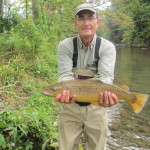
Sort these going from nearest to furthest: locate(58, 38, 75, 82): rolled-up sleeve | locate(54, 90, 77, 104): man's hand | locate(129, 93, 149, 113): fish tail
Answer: locate(54, 90, 77, 104): man's hand, locate(129, 93, 149, 113): fish tail, locate(58, 38, 75, 82): rolled-up sleeve

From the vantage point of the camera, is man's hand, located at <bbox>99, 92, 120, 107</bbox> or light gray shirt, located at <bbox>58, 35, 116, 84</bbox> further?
light gray shirt, located at <bbox>58, 35, 116, 84</bbox>

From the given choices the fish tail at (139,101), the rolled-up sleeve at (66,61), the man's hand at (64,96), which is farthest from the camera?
the rolled-up sleeve at (66,61)

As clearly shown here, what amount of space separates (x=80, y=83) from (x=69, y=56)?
452mm

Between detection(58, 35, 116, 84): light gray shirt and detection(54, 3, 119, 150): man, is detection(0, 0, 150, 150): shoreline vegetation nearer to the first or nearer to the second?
detection(54, 3, 119, 150): man

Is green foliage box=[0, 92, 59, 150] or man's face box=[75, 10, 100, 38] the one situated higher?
man's face box=[75, 10, 100, 38]

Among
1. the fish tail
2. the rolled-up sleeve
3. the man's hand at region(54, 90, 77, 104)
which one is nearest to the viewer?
the man's hand at region(54, 90, 77, 104)

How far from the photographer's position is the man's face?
252 centimetres

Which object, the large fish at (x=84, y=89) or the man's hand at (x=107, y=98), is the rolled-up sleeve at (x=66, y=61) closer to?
the large fish at (x=84, y=89)

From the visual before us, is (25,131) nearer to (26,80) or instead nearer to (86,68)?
(86,68)

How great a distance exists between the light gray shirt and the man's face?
116 millimetres

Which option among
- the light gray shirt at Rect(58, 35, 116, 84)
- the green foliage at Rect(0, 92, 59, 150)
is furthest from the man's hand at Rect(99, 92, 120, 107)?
the green foliage at Rect(0, 92, 59, 150)

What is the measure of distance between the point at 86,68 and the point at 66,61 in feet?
0.92

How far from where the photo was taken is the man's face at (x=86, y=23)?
2.52 meters

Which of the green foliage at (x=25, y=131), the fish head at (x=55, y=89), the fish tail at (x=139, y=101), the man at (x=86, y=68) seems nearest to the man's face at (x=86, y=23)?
the man at (x=86, y=68)
